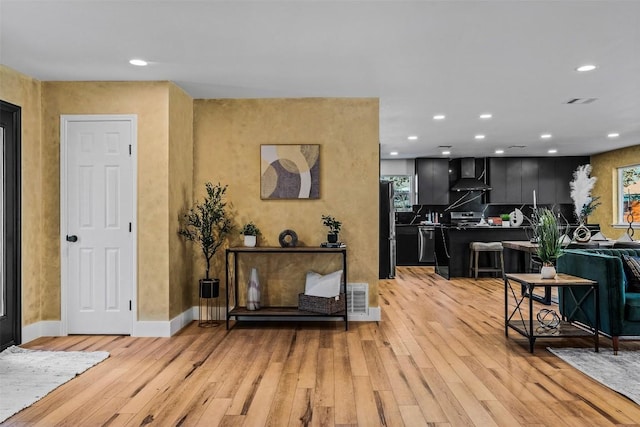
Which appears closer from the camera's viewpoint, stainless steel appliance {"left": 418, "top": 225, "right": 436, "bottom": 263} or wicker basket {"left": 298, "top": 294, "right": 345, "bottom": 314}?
wicker basket {"left": 298, "top": 294, "right": 345, "bottom": 314}

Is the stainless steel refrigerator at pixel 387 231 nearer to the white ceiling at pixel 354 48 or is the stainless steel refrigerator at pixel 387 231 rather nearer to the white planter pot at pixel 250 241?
the white ceiling at pixel 354 48

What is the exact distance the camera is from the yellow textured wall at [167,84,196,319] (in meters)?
4.43

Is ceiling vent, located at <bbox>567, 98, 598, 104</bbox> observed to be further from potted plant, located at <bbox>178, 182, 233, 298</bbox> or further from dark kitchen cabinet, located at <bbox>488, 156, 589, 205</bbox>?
dark kitchen cabinet, located at <bbox>488, 156, 589, 205</bbox>

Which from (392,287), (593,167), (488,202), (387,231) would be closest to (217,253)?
(392,287)

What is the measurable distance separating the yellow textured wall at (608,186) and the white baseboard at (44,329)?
9.61m

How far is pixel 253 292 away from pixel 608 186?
8163 millimetres

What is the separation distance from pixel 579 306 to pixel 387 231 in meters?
4.14

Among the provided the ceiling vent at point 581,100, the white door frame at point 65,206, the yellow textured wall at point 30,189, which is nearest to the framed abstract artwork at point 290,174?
the white door frame at point 65,206

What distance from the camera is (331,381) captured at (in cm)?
315

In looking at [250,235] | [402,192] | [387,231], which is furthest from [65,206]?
[402,192]

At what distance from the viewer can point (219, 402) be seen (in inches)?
110

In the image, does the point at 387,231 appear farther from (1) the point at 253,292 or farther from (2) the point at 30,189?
(2) the point at 30,189

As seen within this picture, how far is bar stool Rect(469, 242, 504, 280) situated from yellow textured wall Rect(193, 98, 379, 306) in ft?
11.9

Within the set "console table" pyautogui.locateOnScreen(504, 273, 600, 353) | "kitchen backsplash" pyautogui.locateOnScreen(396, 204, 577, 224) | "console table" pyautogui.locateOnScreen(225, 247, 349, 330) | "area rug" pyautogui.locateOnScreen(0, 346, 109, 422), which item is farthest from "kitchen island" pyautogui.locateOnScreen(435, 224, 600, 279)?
"area rug" pyautogui.locateOnScreen(0, 346, 109, 422)
